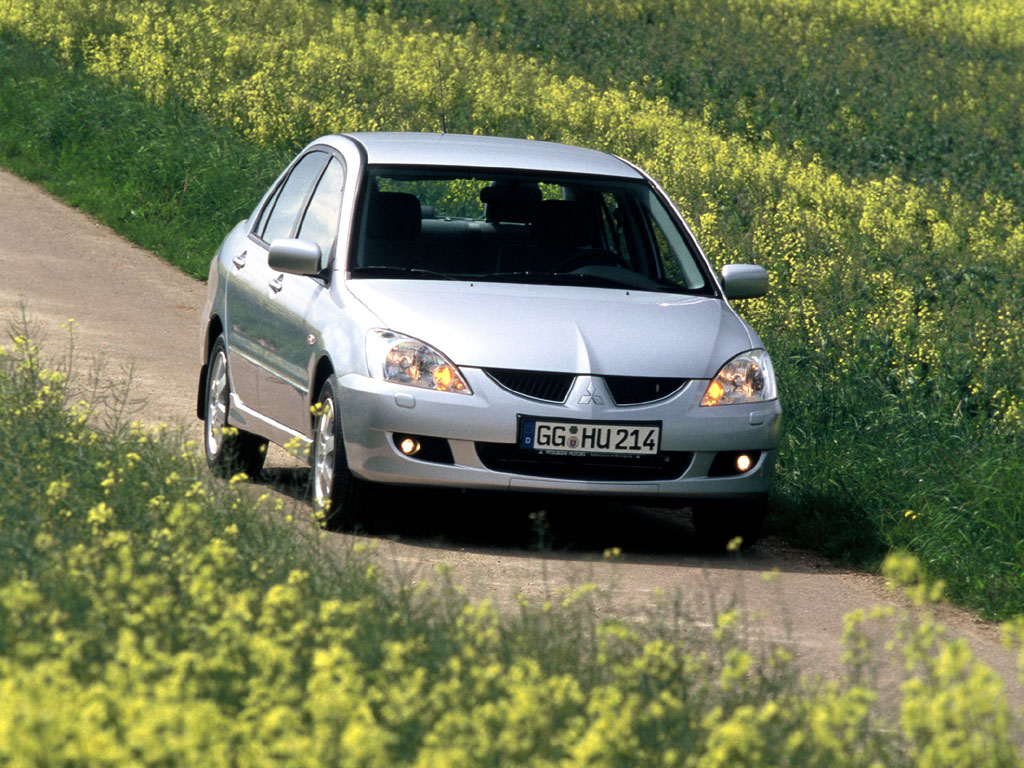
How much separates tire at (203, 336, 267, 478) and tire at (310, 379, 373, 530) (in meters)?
1.34

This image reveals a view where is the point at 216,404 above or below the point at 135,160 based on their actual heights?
above

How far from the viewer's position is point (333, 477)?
801 cm

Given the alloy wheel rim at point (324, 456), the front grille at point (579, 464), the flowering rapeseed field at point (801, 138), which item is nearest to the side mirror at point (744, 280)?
the flowering rapeseed field at point (801, 138)

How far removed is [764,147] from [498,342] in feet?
58.3

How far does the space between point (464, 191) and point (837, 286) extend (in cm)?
425

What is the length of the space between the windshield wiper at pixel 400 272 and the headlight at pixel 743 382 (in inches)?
51.2

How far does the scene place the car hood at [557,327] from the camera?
776cm

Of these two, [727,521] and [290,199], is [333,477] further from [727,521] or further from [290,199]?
[290,199]

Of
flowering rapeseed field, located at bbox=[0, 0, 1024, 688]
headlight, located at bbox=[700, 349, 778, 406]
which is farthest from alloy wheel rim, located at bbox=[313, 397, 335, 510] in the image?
flowering rapeseed field, located at bbox=[0, 0, 1024, 688]

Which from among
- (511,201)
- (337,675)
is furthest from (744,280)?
(337,675)

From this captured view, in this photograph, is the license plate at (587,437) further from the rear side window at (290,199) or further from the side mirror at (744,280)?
the rear side window at (290,199)

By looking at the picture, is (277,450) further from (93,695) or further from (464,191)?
(93,695)

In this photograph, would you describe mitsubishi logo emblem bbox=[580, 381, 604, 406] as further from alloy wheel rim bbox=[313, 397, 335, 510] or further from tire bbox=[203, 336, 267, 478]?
tire bbox=[203, 336, 267, 478]

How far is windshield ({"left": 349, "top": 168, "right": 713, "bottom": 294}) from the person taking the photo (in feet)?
28.6
